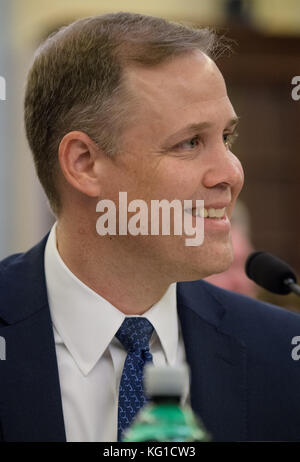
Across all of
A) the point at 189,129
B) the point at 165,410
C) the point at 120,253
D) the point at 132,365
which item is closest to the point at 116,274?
the point at 120,253

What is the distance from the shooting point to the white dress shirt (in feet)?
3.91

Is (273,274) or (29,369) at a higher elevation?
(273,274)

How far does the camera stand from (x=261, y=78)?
4.55 metres

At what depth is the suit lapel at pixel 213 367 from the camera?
1.23 m

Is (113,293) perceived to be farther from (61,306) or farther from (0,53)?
(0,53)

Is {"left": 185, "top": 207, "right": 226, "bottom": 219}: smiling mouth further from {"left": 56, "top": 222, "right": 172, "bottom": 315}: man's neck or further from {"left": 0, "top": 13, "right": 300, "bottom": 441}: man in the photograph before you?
{"left": 56, "top": 222, "right": 172, "bottom": 315}: man's neck

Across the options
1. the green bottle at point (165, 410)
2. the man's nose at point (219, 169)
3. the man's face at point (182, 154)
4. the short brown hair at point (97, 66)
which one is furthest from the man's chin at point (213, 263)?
the green bottle at point (165, 410)

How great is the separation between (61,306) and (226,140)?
373mm

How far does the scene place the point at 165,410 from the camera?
79 centimetres

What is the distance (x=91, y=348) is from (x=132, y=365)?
0.29ft

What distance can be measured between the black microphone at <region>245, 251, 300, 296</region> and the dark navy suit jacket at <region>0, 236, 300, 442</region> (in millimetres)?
104

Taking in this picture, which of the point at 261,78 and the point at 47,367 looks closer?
the point at 47,367

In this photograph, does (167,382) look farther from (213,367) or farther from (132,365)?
(213,367)
